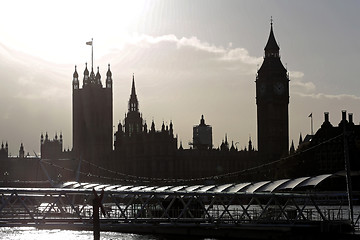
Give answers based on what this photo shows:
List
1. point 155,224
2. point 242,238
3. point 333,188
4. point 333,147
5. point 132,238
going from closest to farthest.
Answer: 1. point 155,224
2. point 242,238
3. point 132,238
4. point 333,188
5. point 333,147

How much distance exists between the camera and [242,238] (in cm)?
6575

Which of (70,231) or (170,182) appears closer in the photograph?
(70,231)

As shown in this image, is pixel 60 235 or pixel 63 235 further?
pixel 60 235

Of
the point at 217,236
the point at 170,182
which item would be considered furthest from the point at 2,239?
the point at 170,182

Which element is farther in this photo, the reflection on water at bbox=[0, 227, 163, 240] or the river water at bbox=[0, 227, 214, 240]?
the reflection on water at bbox=[0, 227, 163, 240]

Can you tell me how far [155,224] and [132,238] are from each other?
1715 centimetres

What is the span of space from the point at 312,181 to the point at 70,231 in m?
25.1

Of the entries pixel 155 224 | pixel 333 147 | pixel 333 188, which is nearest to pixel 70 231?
pixel 155 224

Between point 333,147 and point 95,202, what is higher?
point 333,147

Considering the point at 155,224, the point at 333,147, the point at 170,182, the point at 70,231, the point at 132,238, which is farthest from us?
the point at 170,182

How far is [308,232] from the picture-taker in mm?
59875

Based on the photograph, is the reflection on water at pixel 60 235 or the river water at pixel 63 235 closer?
the river water at pixel 63 235

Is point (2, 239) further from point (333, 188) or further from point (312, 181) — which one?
Result: point (333, 188)

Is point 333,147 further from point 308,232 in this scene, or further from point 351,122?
point 308,232
